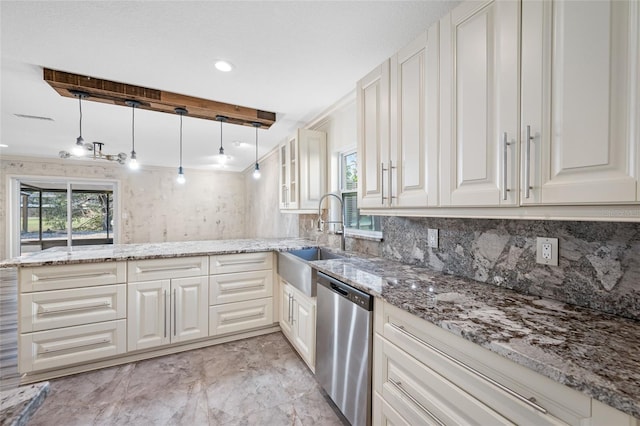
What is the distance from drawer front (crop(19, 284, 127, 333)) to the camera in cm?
203

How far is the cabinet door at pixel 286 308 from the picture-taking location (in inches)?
99.2

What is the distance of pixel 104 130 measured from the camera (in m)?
3.67

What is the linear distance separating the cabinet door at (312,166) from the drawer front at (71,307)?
6.22 ft

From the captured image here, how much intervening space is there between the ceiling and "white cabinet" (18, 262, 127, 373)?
156 cm

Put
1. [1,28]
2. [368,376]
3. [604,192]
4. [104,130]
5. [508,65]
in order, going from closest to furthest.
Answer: [604,192] < [508,65] < [368,376] < [1,28] < [104,130]

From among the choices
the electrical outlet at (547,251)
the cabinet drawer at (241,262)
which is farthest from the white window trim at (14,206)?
the electrical outlet at (547,251)

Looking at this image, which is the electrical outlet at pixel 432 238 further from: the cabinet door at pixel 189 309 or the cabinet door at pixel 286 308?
the cabinet door at pixel 189 309

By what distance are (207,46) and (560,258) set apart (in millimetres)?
2304

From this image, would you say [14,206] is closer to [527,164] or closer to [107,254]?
[107,254]

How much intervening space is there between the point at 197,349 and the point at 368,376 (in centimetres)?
187

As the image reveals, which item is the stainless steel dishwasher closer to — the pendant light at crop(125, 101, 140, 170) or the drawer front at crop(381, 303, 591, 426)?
the drawer front at crop(381, 303, 591, 426)

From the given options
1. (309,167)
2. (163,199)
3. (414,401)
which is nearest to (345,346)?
(414,401)

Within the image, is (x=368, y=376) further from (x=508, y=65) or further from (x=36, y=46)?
(x=36, y=46)

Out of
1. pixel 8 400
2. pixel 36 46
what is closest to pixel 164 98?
pixel 36 46
